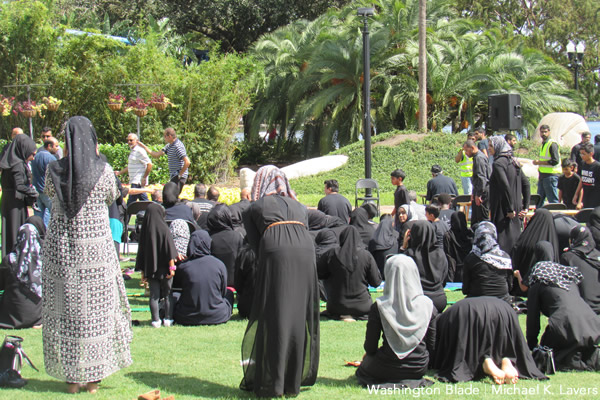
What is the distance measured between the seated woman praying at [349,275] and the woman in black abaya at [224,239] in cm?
135

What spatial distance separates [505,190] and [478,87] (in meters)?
16.7

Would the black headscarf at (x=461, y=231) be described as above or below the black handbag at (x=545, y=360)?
above

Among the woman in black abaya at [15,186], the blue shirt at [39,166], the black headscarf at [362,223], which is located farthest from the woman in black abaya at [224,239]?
the blue shirt at [39,166]

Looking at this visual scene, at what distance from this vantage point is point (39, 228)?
7066 millimetres

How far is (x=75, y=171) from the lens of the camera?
4832 mm

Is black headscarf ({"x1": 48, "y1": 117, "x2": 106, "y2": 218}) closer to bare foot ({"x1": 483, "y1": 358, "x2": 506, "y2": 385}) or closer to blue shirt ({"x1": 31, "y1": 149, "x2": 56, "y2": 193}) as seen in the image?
bare foot ({"x1": 483, "y1": 358, "x2": 506, "y2": 385})

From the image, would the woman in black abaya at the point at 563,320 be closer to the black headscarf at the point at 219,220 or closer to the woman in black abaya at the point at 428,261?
the woman in black abaya at the point at 428,261

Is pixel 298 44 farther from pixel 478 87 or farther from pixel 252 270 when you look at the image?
pixel 252 270

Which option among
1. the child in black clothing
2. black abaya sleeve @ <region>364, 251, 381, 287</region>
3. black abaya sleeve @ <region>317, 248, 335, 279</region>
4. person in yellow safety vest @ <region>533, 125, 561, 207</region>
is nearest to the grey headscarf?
black abaya sleeve @ <region>364, 251, 381, 287</region>

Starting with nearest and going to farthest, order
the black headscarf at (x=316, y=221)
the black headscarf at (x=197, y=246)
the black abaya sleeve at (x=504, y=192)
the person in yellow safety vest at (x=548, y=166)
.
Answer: the black headscarf at (x=197, y=246) < the black headscarf at (x=316, y=221) < the black abaya sleeve at (x=504, y=192) < the person in yellow safety vest at (x=548, y=166)

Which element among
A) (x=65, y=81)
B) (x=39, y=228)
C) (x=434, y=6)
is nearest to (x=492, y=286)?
(x=39, y=228)

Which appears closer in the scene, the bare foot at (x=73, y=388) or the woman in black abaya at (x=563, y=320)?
the bare foot at (x=73, y=388)

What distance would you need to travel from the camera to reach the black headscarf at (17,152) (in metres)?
9.16

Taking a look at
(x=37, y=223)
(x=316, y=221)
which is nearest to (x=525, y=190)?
(x=316, y=221)
